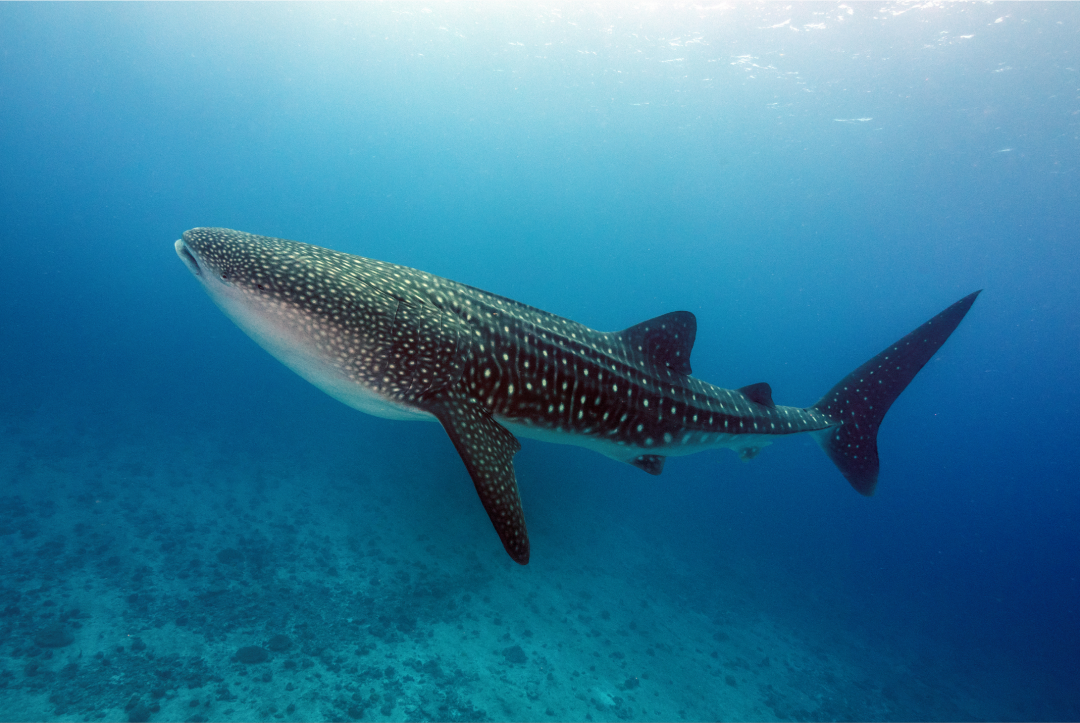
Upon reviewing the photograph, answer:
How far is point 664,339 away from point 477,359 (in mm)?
2272

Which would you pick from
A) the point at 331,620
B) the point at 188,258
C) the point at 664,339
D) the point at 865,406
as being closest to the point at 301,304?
the point at 188,258

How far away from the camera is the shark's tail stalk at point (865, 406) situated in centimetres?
548

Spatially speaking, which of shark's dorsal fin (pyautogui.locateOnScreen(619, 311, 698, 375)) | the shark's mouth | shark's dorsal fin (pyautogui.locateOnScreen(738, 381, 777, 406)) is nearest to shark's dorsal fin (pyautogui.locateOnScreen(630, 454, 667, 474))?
shark's dorsal fin (pyautogui.locateOnScreen(619, 311, 698, 375))

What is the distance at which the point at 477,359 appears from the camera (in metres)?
3.65

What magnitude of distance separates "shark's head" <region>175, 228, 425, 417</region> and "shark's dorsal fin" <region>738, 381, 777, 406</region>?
180 inches

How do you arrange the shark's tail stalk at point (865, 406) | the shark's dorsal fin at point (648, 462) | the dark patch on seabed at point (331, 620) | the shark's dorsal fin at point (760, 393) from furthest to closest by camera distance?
the dark patch on seabed at point (331, 620) < the shark's tail stalk at point (865, 406) < the shark's dorsal fin at point (760, 393) < the shark's dorsal fin at point (648, 462)

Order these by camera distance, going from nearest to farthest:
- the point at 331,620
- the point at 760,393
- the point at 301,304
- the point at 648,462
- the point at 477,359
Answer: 1. the point at 301,304
2. the point at 477,359
3. the point at 648,462
4. the point at 760,393
5. the point at 331,620

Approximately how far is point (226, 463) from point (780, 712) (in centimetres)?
1763

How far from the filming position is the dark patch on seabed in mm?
6000

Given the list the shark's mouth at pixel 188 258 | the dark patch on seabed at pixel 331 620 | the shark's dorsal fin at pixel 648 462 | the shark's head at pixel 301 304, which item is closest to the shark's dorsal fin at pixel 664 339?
the shark's dorsal fin at pixel 648 462

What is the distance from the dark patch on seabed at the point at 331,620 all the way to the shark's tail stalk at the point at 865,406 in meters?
6.00

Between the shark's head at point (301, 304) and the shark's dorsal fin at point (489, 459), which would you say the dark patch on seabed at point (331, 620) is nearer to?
the shark's dorsal fin at point (489, 459)

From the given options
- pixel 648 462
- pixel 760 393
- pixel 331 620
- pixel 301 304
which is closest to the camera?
pixel 301 304

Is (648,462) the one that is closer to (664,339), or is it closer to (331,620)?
(664,339)
